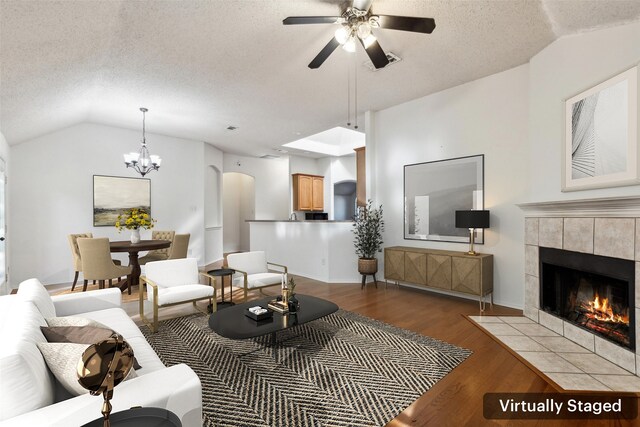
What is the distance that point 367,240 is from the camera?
5.18m

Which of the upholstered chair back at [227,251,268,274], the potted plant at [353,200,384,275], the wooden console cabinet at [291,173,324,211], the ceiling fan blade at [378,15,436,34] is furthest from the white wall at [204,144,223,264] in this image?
the ceiling fan blade at [378,15,436,34]

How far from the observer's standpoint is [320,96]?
4773 mm

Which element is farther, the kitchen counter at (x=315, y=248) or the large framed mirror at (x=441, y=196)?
the kitchen counter at (x=315, y=248)

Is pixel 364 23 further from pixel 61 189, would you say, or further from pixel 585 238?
pixel 61 189

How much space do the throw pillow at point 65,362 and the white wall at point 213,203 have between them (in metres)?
6.66

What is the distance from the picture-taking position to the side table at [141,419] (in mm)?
1087

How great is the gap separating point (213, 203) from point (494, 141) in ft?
22.6

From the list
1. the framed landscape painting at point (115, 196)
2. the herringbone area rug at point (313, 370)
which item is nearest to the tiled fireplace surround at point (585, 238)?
the herringbone area rug at point (313, 370)

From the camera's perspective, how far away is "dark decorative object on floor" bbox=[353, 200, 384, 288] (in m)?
5.12

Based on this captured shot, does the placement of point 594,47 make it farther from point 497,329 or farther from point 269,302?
point 269,302

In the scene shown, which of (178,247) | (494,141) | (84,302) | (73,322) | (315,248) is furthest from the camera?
(315,248)

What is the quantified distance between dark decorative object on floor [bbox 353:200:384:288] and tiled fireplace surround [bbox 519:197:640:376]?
7.11 ft

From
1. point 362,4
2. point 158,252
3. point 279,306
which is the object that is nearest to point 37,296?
point 279,306

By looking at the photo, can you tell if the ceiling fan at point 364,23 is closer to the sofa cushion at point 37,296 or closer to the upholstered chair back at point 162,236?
the sofa cushion at point 37,296
